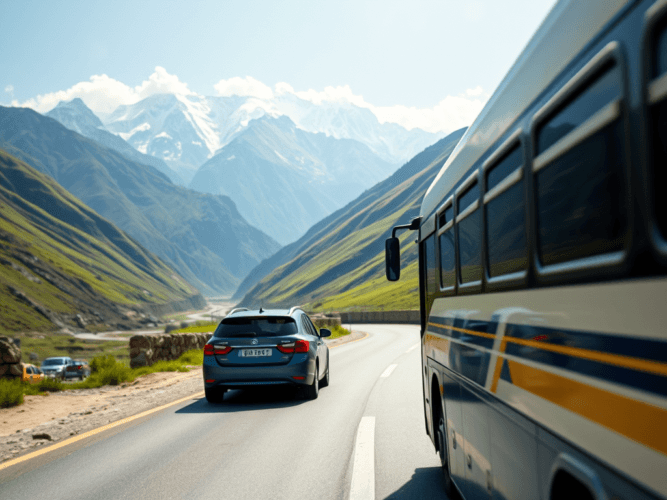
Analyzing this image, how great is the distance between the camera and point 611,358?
197cm

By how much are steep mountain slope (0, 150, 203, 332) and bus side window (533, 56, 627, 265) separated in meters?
92.9

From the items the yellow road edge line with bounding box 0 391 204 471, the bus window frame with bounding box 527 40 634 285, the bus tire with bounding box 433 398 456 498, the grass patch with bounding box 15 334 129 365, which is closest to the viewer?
the bus window frame with bounding box 527 40 634 285

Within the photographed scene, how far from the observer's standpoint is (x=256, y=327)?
11422 millimetres

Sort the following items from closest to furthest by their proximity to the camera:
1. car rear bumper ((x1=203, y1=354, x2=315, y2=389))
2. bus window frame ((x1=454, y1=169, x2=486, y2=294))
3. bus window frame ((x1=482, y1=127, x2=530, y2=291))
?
bus window frame ((x1=482, y1=127, x2=530, y2=291)), bus window frame ((x1=454, y1=169, x2=486, y2=294)), car rear bumper ((x1=203, y1=354, x2=315, y2=389))

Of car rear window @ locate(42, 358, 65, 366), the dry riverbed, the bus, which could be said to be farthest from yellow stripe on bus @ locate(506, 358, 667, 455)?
car rear window @ locate(42, 358, 65, 366)

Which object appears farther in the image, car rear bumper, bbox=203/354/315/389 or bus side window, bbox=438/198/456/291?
car rear bumper, bbox=203/354/315/389

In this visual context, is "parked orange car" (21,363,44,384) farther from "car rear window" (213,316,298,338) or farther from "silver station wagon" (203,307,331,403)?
"car rear window" (213,316,298,338)

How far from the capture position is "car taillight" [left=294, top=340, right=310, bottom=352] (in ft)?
36.5

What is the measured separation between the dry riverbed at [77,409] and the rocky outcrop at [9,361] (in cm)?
75

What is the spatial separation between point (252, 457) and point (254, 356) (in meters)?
4.07

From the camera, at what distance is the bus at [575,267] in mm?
1834

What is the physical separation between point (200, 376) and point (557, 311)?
51.3 ft

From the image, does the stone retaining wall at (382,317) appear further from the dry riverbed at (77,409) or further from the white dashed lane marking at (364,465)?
the white dashed lane marking at (364,465)

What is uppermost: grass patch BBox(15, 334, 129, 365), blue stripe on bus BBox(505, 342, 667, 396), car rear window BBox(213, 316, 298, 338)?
blue stripe on bus BBox(505, 342, 667, 396)
